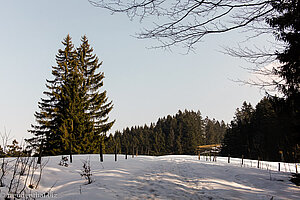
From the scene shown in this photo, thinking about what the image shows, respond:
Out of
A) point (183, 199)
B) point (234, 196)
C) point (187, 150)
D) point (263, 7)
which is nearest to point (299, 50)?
point (263, 7)

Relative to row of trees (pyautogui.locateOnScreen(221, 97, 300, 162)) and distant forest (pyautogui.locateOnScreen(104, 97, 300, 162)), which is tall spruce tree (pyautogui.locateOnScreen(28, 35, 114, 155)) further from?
row of trees (pyautogui.locateOnScreen(221, 97, 300, 162))

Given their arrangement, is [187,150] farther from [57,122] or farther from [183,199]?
[183,199]

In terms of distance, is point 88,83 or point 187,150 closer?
point 88,83

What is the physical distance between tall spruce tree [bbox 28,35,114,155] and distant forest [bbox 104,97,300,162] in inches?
113

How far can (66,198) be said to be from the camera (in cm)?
452

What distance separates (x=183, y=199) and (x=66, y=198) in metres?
3.08

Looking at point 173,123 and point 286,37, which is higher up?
point 286,37

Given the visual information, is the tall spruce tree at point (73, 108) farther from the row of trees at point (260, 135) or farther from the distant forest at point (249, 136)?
the row of trees at point (260, 135)

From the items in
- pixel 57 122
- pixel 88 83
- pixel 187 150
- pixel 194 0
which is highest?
pixel 88 83

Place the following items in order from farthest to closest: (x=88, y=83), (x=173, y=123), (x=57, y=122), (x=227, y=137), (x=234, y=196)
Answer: (x=173, y=123) → (x=227, y=137) → (x=88, y=83) → (x=57, y=122) → (x=234, y=196)

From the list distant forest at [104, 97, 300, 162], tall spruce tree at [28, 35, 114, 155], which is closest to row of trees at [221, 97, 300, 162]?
distant forest at [104, 97, 300, 162]

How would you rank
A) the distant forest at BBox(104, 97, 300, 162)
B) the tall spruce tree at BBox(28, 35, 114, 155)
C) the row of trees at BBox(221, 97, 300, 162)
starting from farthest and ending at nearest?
1. the row of trees at BBox(221, 97, 300, 162)
2. the tall spruce tree at BBox(28, 35, 114, 155)
3. the distant forest at BBox(104, 97, 300, 162)

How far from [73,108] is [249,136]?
35026 millimetres

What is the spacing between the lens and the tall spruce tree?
803 inches
